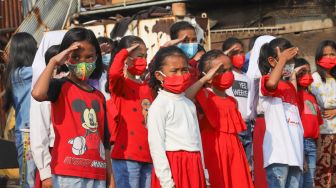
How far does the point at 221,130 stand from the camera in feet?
17.8

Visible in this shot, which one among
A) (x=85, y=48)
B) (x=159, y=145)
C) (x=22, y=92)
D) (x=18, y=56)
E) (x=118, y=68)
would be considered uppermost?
(x=85, y=48)

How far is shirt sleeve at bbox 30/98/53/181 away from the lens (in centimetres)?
438

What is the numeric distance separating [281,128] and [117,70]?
1.62 m

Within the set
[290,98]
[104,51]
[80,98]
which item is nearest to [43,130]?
[80,98]

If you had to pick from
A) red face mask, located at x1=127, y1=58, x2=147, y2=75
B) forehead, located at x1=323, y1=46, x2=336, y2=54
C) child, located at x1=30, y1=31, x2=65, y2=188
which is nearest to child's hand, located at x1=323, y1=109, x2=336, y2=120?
forehead, located at x1=323, y1=46, x2=336, y2=54

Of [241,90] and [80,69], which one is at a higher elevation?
[80,69]

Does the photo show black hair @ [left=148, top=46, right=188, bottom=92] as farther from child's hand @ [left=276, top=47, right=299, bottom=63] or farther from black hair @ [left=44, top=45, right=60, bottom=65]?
child's hand @ [left=276, top=47, right=299, bottom=63]

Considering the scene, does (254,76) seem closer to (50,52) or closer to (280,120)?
(280,120)

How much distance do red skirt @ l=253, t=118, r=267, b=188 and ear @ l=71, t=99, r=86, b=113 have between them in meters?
2.24

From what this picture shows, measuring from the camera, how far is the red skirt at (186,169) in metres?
4.85

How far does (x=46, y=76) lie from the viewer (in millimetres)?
4062

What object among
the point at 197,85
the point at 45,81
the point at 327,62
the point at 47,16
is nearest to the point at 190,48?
the point at 197,85

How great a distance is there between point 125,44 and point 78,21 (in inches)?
234

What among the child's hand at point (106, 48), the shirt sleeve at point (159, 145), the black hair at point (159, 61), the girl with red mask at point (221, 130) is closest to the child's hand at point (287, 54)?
the girl with red mask at point (221, 130)
